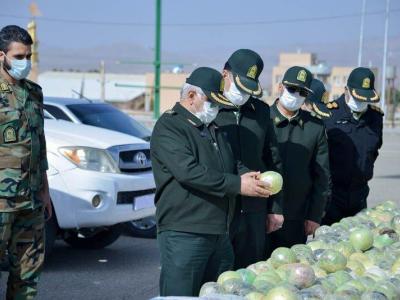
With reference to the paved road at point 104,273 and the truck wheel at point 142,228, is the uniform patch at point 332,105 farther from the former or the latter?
the truck wheel at point 142,228

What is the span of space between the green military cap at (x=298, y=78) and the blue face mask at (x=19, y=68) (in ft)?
6.18

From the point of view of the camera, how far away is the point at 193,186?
437 cm

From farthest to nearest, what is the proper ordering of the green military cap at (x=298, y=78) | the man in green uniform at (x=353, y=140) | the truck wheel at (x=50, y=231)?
the truck wheel at (x=50, y=231), the man in green uniform at (x=353, y=140), the green military cap at (x=298, y=78)

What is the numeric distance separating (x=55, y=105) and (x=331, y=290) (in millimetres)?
7055

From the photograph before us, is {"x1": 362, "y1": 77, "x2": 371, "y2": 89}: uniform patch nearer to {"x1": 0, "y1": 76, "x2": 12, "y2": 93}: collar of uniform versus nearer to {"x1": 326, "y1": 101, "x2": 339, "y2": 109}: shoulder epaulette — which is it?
{"x1": 326, "y1": 101, "x2": 339, "y2": 109}: shoulder epaulette

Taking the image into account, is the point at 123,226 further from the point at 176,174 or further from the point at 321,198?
the point at 176,174

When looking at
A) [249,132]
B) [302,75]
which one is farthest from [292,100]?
[249,132]

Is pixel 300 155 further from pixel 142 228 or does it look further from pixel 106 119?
pixel 106 119

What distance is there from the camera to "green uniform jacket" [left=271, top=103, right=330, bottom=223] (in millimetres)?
5762

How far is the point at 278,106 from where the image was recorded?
585 cm

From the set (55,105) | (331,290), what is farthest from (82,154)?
(331,290)

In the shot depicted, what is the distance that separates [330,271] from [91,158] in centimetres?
394

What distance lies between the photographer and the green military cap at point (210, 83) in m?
4.52

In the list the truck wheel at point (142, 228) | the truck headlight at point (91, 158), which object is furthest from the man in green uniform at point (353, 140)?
the truck wheel at point (142, 228)
